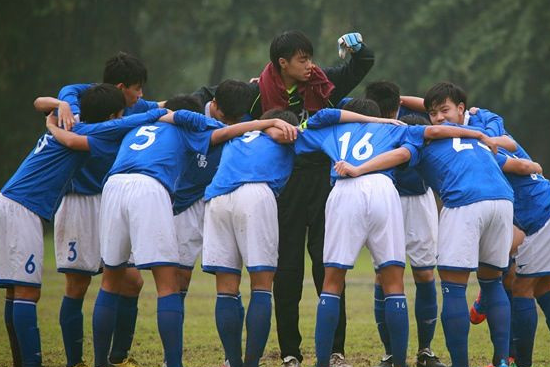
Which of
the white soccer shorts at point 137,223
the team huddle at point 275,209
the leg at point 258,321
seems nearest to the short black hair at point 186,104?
the team huddle at point 275,209

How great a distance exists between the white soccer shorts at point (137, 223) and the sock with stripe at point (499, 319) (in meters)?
2.28

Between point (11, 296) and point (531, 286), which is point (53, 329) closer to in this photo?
point (11, 296)

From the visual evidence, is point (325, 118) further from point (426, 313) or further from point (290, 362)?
point (290, 362)

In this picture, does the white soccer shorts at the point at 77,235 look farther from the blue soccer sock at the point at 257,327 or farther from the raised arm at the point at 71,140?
A: the blue soccer sock at the point at 257,327

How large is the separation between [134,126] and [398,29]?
23465 millimetres

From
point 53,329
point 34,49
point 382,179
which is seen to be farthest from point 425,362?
point 34,49

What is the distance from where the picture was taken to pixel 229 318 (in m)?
7.33

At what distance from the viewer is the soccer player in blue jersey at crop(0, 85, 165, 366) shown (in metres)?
7.55

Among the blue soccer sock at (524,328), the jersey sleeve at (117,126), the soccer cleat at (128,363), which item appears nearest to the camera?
the jersey sleeve at (117,126)

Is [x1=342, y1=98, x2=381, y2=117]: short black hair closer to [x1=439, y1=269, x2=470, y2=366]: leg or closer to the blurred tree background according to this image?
[x1=439, y1=269, x2=470, y2=366]: leg

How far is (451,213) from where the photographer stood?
24.1 feet

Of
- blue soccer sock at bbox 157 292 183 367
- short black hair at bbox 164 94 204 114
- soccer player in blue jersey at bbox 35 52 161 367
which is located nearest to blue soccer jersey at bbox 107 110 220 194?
soccer player in blue jersey at bbox 35 52 161 367

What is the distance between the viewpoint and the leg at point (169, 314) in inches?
281

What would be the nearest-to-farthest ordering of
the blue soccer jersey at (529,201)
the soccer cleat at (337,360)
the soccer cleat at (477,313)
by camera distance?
the blue soccer jersey at (529,201) → the soccer cleat at (337,360) → the soccer cleat at (477,313)
